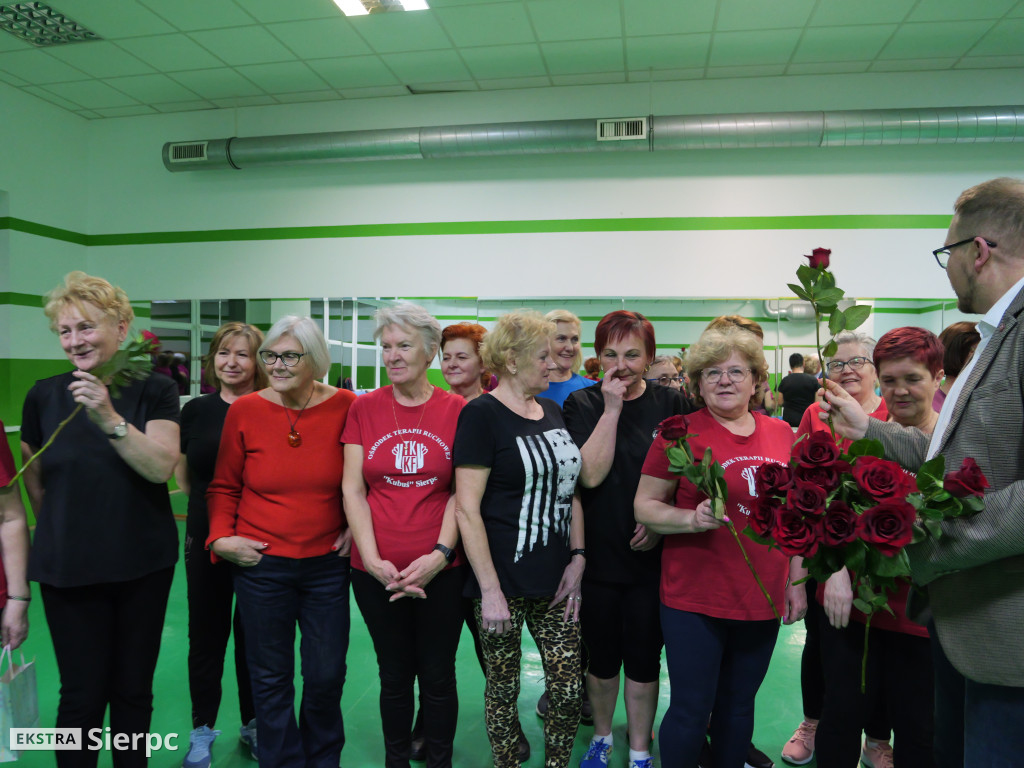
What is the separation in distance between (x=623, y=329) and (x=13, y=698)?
2.48 meters

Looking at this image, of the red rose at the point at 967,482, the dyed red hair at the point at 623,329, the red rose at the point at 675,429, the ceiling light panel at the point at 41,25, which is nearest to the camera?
the red rose at the point at 967,482

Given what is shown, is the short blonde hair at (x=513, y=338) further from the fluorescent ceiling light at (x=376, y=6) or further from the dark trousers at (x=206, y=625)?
the fluorescent ceiling light at (x=376, y=6)

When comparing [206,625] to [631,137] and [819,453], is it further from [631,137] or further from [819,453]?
[631,137]

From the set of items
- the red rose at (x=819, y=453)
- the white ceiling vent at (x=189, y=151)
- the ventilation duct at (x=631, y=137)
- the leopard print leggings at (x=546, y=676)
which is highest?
the white ceiling vent at (x=189, y=151)

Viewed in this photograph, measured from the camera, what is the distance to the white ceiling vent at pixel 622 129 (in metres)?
5.54

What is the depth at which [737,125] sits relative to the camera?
5430 millimetres

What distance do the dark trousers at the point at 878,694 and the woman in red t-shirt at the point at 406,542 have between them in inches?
51.5

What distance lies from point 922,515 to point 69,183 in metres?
8.32

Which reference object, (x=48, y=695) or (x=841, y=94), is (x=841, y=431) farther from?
(x=841, y=94)

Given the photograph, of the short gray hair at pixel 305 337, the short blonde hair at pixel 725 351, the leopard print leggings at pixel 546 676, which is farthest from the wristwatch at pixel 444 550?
the short blonde hair at pixel 725 351

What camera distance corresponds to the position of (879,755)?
2.51 m

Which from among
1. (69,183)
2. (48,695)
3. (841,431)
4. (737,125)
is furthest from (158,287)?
(841,431)

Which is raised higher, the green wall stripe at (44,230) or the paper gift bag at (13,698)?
the green wall stripe at (44,230)

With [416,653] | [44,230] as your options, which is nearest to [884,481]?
[416,653]
